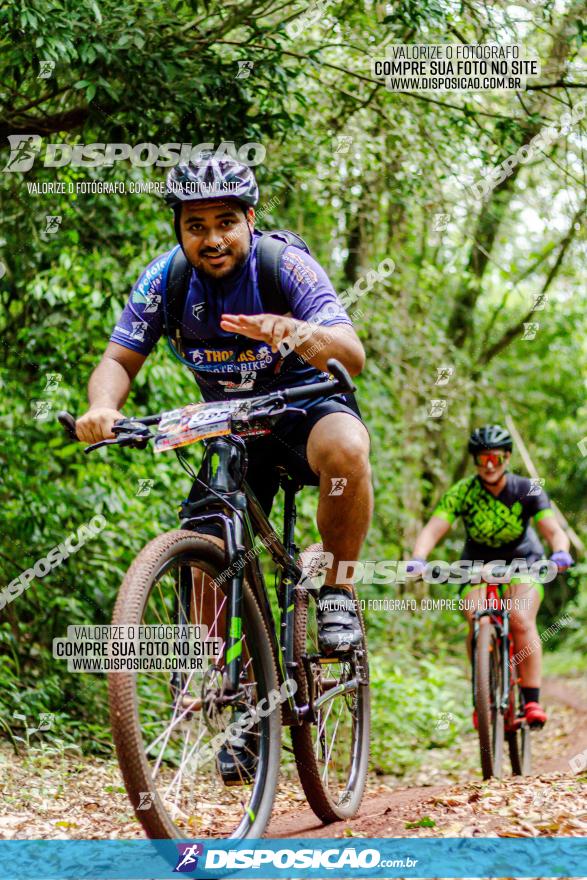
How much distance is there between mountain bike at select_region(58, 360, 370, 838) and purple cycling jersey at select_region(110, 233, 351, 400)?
1.73 ft

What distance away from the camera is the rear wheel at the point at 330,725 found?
12.9 feet

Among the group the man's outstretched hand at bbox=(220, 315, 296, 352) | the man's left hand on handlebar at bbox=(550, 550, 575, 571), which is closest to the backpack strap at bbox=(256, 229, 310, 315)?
the man's outstretched hand at bbox=(220, 315, 296, 352)

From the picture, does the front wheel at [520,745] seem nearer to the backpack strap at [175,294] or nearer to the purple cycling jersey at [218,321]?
the purple cycling jersey at [218,321]

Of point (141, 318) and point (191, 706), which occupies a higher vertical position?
point (141, 318)

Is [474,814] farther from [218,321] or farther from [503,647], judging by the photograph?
[503,647]

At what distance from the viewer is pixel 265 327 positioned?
10.4ft

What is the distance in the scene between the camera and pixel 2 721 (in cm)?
532

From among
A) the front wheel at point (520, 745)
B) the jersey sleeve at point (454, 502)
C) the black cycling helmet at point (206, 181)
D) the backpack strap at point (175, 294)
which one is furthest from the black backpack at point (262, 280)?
the front wheel at point (520, 745)

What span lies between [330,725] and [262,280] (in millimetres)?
2152

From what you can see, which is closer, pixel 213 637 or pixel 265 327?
pixel 265 327

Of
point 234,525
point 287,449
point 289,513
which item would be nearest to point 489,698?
point 289,513

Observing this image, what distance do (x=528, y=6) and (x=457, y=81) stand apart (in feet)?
2.04

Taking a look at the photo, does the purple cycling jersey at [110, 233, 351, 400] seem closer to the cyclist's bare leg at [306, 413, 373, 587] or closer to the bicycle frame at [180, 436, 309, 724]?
the cyclist's bare leg at [306, 413, 373, 587]

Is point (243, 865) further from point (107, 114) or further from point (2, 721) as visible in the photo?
point (107, 114)
